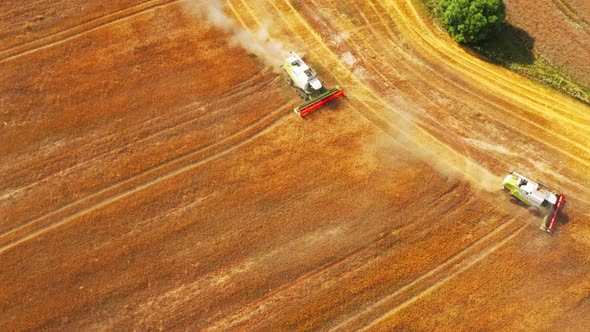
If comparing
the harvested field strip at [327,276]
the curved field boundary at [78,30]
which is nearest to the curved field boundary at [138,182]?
the harvested field strip at [327,276]

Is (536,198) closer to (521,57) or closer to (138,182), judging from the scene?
(521,57)

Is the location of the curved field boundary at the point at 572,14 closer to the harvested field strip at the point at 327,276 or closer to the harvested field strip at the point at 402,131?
the harvested field strip at the point at 402,131

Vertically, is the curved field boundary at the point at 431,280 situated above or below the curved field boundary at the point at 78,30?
below

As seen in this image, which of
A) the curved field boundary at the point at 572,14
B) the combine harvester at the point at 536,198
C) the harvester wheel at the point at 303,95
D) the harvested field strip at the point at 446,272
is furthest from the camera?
the curved field boundary at the point at 572,14

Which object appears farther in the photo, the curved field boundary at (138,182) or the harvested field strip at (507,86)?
the harvested field strip at (507,86)

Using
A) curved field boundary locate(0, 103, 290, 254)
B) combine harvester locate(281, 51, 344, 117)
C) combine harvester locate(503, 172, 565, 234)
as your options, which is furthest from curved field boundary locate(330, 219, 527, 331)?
curved field boundary locate(0, 103, 290, 254)

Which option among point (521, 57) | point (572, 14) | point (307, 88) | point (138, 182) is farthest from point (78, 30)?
point (572, 14)

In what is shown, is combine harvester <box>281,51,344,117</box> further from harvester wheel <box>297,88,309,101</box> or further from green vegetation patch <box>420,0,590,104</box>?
green vegetation patch <box>420,0,590,104</box>
